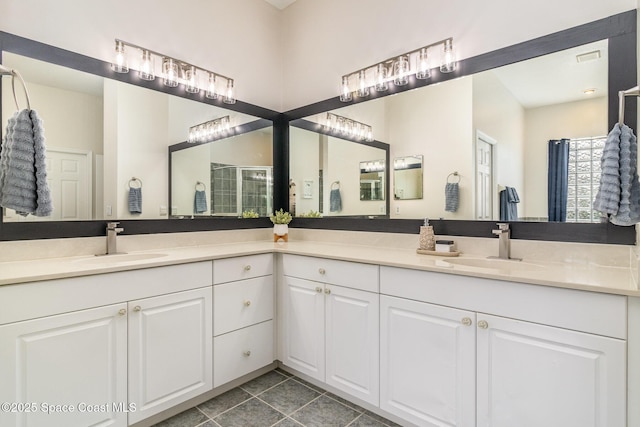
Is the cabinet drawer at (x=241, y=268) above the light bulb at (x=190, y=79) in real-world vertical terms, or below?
below

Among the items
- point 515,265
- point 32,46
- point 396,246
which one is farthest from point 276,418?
point 32,46

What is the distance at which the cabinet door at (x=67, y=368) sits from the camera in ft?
4.15

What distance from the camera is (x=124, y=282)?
155 cm

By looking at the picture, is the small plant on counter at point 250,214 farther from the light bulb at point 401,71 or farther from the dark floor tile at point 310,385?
the light bulb at point 401,71

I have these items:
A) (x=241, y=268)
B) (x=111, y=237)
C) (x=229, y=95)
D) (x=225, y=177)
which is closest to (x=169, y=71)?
(x=229, y=95)

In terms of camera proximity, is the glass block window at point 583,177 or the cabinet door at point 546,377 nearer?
the cabinet door at point 546,377

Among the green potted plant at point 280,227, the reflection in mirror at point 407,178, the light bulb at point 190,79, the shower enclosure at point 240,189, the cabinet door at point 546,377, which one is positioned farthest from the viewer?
the green potted plant at point 280,227

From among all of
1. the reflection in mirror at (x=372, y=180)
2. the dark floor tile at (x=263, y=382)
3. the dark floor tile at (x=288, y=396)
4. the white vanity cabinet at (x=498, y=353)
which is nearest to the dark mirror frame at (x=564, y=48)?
the reflection in mirror at (x=372, y=180)

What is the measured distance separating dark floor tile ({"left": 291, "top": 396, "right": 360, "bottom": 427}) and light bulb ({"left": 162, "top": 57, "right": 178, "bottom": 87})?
2273 millimetres

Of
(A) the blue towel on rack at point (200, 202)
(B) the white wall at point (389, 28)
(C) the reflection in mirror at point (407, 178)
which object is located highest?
(B) the white wall at point (389, 28)

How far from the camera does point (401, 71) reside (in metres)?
2.24

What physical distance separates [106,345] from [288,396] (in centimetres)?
106

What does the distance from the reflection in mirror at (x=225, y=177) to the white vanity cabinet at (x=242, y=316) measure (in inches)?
26.5

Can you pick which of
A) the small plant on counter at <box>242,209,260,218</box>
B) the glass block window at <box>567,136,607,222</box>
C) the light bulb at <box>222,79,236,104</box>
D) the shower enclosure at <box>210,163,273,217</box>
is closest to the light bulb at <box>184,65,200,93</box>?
the light bulb at <box>222,79,236,104</box>
